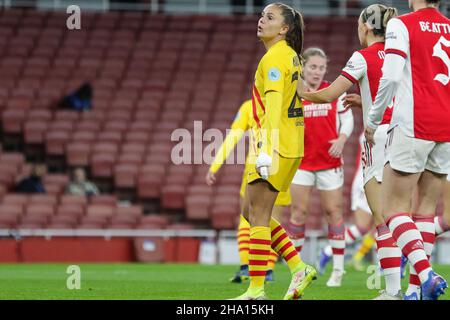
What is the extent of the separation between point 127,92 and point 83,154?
2.38m

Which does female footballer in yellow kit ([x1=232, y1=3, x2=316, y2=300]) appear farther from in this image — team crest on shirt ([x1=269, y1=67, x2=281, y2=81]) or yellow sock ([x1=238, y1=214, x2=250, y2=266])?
yellow sock ([x1=238, y1=214, x2=250, y2=266])

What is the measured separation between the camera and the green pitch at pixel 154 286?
24.9ft

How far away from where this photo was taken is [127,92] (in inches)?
803

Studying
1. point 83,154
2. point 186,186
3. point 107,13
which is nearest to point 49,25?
point 107,13

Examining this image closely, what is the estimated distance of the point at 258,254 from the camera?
6.63m

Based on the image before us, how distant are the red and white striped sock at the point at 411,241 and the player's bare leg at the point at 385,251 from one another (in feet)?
2.86

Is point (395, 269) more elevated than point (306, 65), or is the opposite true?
point (306, 65)

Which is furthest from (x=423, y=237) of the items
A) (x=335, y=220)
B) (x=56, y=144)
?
(x=56, y=144)

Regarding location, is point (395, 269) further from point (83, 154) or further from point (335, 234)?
point (83, 154)

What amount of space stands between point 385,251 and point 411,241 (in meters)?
1.11

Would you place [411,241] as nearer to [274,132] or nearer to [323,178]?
[274,132]

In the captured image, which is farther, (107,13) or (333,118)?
(107,13)

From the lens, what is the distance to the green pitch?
7.58m

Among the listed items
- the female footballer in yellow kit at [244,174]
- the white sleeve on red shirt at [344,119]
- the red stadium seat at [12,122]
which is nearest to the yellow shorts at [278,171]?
the female footballer in yellow kit at [244,174]
